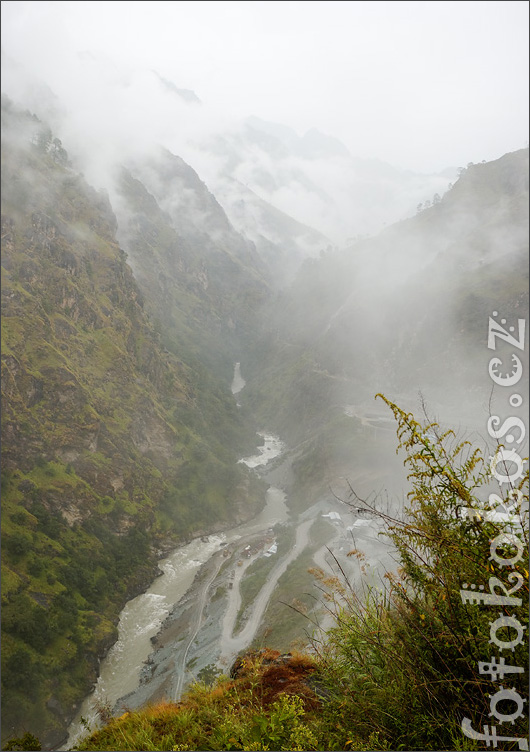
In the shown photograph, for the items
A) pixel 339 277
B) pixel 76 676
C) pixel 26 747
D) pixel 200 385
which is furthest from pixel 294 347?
pixel 26 747

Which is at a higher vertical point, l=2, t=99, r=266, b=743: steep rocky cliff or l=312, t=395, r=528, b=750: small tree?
l=2, t=99, r=266, b=743: steep rocky cliff

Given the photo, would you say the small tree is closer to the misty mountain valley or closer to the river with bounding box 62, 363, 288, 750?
the misty mountain valley

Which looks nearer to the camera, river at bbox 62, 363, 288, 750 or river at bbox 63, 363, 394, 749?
river at bbox 63, 363, 394, 749

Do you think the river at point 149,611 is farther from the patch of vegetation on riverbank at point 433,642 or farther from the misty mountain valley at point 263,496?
the patch of vegetation on riverbank at point 433,642

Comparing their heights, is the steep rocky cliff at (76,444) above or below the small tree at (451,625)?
above

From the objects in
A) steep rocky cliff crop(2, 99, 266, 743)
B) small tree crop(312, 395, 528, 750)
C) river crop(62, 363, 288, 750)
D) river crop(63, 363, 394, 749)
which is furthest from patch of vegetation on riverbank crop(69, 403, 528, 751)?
steep rocky cliff crop(2, 99, 266, 743)

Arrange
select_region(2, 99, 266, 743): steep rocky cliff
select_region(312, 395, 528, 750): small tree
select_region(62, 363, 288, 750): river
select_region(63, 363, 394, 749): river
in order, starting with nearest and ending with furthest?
select_region(312, 395, 528, 750): small tree → select_region(63, 363, 394, 749): river → select_region(62, 363, 288, 750): river → select_region(2, 99, 266, 743): steep rocky cliff

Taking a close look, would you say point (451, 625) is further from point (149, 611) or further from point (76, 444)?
point (76, 444)

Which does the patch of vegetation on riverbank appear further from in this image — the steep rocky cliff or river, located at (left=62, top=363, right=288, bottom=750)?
the steep rocky cliff

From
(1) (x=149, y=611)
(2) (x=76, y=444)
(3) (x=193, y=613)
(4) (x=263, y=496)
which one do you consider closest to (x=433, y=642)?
(3) (x=193, y=613)

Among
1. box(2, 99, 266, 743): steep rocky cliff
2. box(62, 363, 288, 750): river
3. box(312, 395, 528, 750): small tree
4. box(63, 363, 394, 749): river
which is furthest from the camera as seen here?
box(2, 99, 266, 743): steep rocky cliff

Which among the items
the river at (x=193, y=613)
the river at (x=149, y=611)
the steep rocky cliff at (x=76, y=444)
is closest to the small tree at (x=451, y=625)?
the river at (x=149, y=611)

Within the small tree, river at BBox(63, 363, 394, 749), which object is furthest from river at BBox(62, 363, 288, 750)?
the small tree

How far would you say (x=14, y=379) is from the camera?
195 feet
